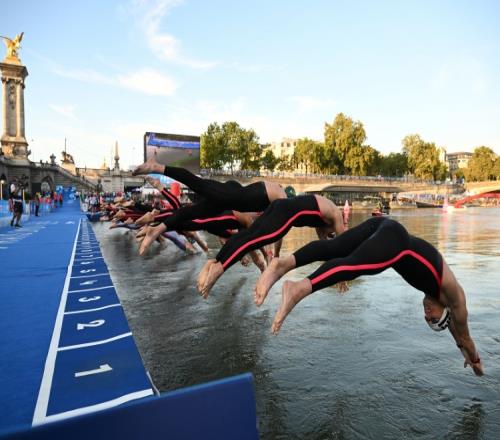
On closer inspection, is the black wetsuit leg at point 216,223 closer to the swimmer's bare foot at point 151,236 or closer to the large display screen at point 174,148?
the swimmer's bare foot at point 151,236

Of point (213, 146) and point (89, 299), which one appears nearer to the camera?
point (89, 299)

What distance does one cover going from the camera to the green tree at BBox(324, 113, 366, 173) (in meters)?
79.0

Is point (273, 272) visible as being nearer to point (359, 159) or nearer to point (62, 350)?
point (62, 350)

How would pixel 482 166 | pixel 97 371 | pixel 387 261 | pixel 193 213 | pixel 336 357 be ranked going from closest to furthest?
pixel 387 261 → pixel 97 371 → pixel 336 357 → pixel 193 213 → pixel 482 166

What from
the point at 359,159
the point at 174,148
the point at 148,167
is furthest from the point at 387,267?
the point at 359,159

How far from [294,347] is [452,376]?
1.40 metres

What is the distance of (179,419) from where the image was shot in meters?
1.45

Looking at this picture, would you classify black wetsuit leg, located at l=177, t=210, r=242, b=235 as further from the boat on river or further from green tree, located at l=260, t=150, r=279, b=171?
green tree, located at l=260, t=150, r=279, b=171

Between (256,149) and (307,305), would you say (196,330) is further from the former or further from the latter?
(256,149)

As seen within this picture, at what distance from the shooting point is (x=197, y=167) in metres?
44.3

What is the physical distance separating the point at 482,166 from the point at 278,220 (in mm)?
125149

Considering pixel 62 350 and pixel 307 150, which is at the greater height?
pixel 307 150

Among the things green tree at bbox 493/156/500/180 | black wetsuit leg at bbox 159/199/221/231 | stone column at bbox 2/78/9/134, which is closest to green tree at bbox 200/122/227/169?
stone column at bbox 2/78/9/134

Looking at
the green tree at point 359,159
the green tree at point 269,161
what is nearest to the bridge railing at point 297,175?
the green tree at point 359,159
